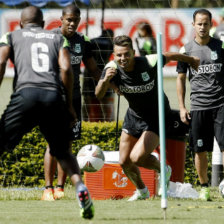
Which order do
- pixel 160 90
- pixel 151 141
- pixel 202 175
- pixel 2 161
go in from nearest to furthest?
pixel 160 90, pixel 151 141, pixel 202 175, pixel 2 161

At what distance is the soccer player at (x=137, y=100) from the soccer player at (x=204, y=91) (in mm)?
486

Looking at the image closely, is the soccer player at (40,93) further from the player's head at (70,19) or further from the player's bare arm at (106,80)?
the player's head at (70,19)

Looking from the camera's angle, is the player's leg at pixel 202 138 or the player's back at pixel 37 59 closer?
the player's back at pixel 37 59

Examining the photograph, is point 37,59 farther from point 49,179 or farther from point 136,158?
point 49,179

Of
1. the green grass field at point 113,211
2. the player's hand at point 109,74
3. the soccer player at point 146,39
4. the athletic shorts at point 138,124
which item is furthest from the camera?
the soccer player at point 146,39

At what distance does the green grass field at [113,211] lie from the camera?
645 cm

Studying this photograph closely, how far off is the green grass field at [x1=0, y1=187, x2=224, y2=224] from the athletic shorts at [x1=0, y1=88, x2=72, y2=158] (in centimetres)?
68

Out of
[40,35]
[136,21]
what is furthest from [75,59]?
[136,21]

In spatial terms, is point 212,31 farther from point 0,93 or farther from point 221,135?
point 0,93

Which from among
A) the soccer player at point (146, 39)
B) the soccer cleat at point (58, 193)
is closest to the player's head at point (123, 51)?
the soccer cleat at point (58, 193)

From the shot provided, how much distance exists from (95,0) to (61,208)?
9.30 meters

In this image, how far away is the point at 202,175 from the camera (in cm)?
882

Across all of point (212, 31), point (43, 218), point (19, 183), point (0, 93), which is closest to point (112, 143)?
point (19, 183)

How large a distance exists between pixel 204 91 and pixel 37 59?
276 cm
